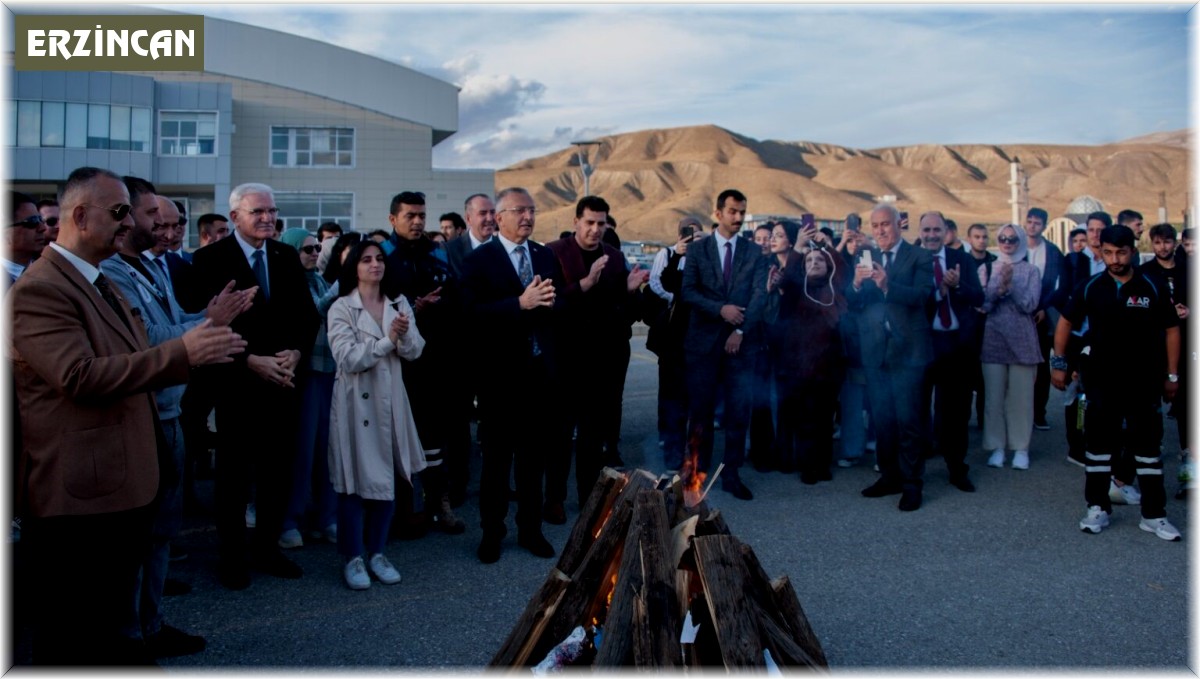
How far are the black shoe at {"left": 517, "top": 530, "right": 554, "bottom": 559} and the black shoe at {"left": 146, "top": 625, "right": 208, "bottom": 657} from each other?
195cm

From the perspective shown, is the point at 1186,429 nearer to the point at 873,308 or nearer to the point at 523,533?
the point at 873,308

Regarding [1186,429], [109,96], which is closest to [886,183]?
[109,96]

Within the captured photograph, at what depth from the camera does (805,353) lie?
303 inches

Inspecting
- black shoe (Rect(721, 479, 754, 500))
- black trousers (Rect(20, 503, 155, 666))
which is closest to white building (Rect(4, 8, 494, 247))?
black shoe (Rect(721, 479, 754, 500))

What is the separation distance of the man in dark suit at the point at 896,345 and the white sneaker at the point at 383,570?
11.8ft

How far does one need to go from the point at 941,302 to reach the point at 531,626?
541cm

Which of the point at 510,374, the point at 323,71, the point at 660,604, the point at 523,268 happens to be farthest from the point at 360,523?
the point at 323,71

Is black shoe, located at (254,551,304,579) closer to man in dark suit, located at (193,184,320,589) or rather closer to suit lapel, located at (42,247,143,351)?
man in dark suit, located at (193,184,320,589)

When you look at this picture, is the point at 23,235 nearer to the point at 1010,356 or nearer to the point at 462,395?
the point at 462,395

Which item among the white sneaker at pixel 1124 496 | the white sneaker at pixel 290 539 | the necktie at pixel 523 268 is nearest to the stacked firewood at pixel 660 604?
the necktie at pixel 523 268

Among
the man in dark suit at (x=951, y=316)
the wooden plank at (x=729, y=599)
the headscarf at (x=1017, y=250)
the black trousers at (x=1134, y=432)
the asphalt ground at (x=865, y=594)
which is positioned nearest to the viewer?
the wooden plank at (x=729, y=599)

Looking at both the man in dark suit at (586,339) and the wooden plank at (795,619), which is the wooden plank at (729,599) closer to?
the wooden plank at (795,619)

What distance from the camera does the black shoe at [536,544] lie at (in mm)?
5613

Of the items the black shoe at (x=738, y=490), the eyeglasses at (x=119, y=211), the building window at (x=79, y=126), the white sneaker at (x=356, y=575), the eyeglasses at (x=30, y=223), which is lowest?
the white sneaker at (x=356, y=575)
